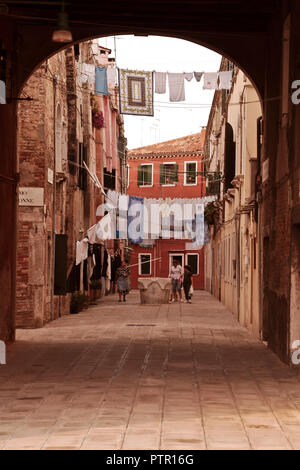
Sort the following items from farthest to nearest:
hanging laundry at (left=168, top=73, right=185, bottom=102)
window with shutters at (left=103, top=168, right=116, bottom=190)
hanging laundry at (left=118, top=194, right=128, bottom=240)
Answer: hanging laundry at (left=118, top=194, right=128, bottom=240), window with shutters at (left=103, top=168, right=116, bottom=190), hanging laundry at (left=168, top=73, right=185, bottom=102)

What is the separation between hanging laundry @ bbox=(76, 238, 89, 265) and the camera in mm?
27556

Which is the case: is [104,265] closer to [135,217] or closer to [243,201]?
[135,217]

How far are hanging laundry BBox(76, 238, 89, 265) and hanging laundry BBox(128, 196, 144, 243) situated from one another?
38.3ft

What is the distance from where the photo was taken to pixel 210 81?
66.3 ft

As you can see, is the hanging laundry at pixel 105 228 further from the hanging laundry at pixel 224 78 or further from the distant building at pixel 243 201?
the hanging laundry at pixel 224 78

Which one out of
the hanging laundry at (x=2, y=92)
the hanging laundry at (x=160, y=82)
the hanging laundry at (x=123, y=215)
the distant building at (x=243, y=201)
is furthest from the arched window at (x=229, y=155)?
the hanging laundry at (x=123, y=215)

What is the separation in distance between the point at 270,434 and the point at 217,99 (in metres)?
32.5

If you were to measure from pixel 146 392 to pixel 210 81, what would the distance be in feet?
35.1

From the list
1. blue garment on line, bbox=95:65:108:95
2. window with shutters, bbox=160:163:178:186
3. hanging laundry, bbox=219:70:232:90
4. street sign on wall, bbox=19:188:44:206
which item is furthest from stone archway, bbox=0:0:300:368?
window with shutters, bbox=160:163:178:186

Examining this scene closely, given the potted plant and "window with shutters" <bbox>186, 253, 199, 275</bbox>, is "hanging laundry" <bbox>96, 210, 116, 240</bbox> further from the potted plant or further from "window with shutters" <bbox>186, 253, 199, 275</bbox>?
"window with shutters" <bbox>186, 253, 199, 275</bbox>

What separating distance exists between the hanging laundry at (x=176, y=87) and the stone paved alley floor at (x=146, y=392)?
16.2ft

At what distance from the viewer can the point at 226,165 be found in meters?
27.1

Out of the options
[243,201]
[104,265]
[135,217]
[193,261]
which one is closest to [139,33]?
[243,201]

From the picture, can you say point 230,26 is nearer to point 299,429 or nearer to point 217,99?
point 299,429
